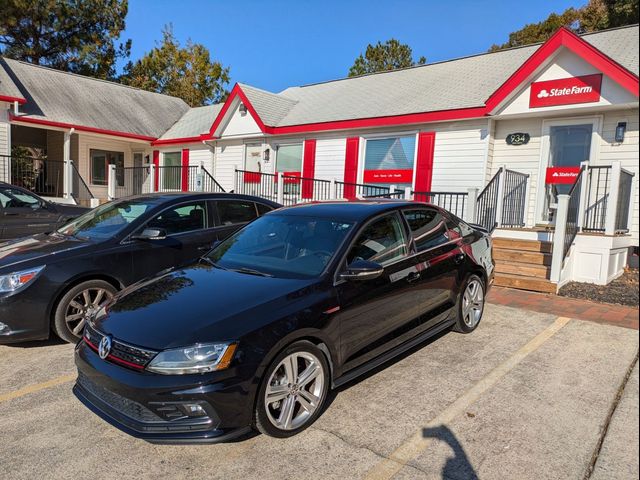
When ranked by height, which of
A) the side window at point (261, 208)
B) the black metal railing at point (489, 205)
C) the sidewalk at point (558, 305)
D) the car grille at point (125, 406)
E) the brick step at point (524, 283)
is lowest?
the car grille at point (125, 406)

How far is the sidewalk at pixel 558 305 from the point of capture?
5613mm

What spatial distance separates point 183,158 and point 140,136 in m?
2.03

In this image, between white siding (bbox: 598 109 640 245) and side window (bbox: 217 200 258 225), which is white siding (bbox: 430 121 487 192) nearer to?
white siding (bbox: 598 109 640 245)

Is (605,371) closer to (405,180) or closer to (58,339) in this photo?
(58,339)

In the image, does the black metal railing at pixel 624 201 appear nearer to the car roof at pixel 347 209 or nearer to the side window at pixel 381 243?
the car roof at pixel 347 209

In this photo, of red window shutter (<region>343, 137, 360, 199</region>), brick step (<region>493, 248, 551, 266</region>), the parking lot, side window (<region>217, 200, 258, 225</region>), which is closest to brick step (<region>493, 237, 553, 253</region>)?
brick step (<region>493, 248, 551, 266</region>)

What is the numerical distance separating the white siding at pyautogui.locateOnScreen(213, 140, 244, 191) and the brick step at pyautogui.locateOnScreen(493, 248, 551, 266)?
34.7 ft

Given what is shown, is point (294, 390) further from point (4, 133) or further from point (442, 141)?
point (4, 133)

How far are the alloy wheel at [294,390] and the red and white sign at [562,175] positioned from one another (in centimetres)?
858

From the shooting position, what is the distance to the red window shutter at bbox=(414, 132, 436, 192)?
38.0ft

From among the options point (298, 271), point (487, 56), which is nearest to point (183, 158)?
point (487, 56)

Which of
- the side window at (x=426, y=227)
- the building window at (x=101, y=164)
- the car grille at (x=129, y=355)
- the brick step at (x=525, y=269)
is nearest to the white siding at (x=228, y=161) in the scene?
the building window at (x=101, y=164)

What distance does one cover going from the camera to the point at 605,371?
4.14 meters

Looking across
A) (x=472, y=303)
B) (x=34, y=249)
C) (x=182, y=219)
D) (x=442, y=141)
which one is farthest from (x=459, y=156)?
(x=34, y=249)
